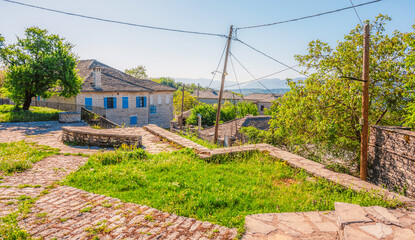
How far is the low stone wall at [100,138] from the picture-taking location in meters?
9.38

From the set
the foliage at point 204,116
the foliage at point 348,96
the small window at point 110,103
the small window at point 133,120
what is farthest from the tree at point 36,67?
the foliage at point 204,116

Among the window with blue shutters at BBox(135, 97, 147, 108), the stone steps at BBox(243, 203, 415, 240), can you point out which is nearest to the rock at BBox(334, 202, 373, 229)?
the stone steps at BBox(243, 203, 415, 240)

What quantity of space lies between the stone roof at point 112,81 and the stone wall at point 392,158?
25.3 metres

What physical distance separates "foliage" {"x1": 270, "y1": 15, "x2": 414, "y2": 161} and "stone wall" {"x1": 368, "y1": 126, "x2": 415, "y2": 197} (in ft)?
5.74

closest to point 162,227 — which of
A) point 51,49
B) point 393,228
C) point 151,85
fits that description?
point 393,228

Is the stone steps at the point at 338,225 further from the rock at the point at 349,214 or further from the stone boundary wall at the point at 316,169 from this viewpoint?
the stone boundary wall at the point at 316,169

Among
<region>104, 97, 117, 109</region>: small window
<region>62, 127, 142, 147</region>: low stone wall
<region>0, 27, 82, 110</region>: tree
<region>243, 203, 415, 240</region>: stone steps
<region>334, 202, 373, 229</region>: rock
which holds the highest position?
<region>0, 27, 82, 110</region>: tree

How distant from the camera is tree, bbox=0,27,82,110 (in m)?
18.1

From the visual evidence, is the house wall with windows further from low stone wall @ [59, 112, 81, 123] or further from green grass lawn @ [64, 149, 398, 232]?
green grass lawn @ [64, 149, 398, 232]

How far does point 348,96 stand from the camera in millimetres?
8469

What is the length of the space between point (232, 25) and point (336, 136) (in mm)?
9758

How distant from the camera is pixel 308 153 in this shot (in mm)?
10625

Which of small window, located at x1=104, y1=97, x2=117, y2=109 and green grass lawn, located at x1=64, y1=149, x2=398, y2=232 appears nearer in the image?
green grass lawn, located at x1=64, y1=149, x2=398, y2=232

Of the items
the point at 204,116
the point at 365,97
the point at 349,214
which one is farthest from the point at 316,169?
the point at 204,116
